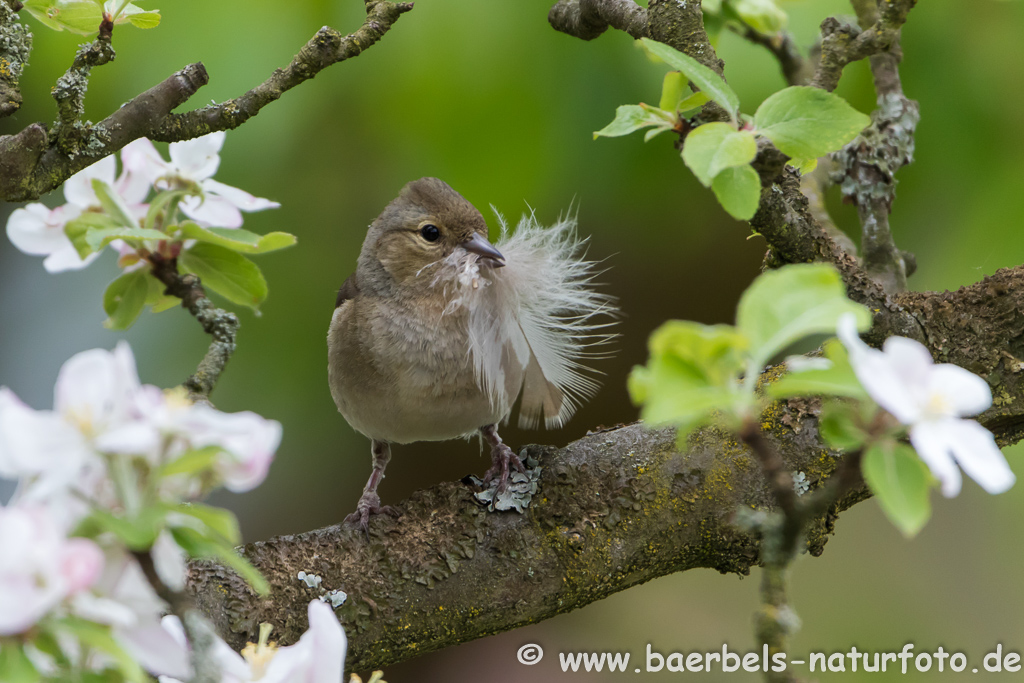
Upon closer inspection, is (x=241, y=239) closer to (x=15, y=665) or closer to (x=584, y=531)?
(x=15, y=665)

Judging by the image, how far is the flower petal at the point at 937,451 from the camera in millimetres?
406

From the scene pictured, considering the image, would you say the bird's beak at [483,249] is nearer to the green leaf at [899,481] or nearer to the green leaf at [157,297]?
the green leaf at [157,297]

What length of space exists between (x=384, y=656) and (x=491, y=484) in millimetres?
269

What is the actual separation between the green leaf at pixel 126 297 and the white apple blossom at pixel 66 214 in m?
0.04

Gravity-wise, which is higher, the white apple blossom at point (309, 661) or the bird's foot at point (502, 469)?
the bird's foot at point (502, 469)

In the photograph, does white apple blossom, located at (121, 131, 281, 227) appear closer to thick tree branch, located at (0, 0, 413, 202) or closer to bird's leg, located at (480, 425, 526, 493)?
thick tree branch, located at (0, 0, 413, 202)

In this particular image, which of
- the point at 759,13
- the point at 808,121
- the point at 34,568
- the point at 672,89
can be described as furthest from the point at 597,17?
the point at 34,568

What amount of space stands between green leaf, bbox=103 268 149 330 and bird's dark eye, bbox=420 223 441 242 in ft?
2.34

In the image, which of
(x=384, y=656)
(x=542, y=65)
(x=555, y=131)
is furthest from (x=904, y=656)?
(x=542, y=65)

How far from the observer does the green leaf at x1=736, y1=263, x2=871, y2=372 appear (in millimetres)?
433

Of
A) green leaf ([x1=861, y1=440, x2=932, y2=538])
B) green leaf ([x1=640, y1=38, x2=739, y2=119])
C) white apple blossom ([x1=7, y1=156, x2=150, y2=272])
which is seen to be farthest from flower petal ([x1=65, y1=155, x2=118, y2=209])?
green leaf ([x1=861, y1=440, x2=932, y2=538])

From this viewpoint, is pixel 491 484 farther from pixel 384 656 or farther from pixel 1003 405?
pixel 1003 405

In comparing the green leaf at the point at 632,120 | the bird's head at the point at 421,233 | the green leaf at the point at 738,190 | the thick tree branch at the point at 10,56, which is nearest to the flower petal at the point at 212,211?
the thick tree branch at the point at 10,56

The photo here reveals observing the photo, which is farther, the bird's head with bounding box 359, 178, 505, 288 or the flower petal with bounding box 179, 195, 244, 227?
the bird's head with bounding box 359, 178, 505, 288
